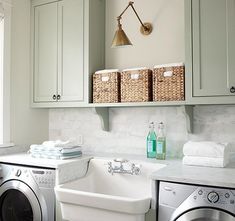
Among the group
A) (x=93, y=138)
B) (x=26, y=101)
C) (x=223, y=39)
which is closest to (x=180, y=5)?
(x=223, y=39)

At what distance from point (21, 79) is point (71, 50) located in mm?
632

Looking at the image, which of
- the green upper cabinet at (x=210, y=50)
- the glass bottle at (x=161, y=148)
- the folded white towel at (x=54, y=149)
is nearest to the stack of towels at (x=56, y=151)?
the folded white towel at (x=54, y=149)

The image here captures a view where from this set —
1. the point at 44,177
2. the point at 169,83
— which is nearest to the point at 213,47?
the point at 169,83

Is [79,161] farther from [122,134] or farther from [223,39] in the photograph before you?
[223,39]

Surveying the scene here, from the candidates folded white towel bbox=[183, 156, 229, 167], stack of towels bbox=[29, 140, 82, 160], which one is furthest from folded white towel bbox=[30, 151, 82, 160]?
folded white towel bbox=[183, 156, 229, 167]

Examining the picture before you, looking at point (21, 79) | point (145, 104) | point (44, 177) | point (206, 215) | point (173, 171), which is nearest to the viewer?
point (206, 215)

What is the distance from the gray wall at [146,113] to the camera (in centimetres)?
242

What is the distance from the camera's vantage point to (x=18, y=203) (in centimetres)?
243

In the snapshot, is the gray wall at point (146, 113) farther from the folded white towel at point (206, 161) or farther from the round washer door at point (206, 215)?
the round washer door at point (206, 215)

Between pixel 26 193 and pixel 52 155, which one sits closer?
pixel 26 193

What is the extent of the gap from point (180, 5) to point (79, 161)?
5.38 ft

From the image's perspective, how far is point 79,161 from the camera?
7.74 ft

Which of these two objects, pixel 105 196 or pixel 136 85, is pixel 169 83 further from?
pixel 105 196

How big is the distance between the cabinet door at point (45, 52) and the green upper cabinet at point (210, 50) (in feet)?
4.35
